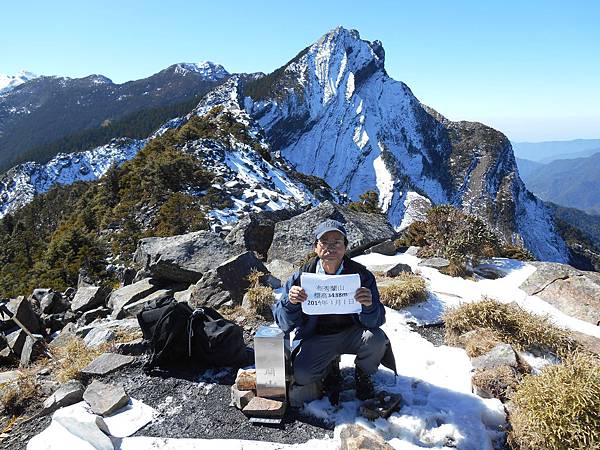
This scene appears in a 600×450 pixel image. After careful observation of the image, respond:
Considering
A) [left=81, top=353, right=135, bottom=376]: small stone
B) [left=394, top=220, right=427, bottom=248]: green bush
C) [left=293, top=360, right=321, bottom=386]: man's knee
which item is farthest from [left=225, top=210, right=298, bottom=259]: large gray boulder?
[left=293, top=360, right=321, bottom=386]: man's knee

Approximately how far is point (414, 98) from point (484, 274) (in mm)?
155836

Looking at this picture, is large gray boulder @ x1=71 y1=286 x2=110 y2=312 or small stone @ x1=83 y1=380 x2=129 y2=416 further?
large gray boulder @ x1=71 y1=286 x2=110 y2=312

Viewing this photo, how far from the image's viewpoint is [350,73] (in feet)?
449

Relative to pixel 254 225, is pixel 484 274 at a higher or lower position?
lower

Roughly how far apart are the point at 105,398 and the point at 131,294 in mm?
5155

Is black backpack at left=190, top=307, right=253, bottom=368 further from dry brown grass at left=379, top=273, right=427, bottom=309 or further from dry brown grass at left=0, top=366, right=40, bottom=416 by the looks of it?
dry brown grass at left=379, top=273, right=427, bottom=309

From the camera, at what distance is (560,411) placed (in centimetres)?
386

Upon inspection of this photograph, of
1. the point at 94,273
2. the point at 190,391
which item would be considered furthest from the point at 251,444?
the point at 94,273

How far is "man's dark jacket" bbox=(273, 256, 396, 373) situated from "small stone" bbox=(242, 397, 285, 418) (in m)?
0.81

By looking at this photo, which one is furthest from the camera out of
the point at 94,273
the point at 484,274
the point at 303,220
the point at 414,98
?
the point at 414,98

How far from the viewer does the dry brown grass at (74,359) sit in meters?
5.79

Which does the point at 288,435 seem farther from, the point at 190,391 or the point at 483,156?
the point at 483,156

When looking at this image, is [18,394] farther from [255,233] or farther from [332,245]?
[255,233]

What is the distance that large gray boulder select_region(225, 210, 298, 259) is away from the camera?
12.1 meters
